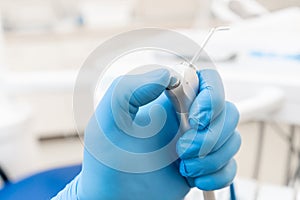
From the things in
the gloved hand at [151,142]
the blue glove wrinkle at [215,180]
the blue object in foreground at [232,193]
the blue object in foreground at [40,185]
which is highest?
the gloved hand at [151,142]

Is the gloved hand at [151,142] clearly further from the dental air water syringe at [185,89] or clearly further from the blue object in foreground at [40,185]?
the blue object in foreground at [40,185]

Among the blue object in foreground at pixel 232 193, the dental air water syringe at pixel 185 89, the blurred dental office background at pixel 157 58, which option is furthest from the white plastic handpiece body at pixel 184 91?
the blue object in foreground at pixel 232 193

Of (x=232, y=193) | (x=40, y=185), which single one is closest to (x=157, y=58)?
(x=232, y=193)

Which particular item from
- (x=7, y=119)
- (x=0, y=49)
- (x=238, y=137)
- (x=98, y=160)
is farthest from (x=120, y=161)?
(x=0, y=49)

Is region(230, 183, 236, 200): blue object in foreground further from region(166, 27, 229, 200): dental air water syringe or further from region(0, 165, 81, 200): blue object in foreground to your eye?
region(0, 165, 81, 200): blue object in foreground

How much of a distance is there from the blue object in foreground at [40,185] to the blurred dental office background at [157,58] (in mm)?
184

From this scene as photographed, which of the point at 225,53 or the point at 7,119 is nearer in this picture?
the point at 225,53

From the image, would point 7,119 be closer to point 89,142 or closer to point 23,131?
point 23,131

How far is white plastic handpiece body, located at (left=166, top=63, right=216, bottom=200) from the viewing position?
442mm

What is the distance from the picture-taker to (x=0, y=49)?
1339 mm

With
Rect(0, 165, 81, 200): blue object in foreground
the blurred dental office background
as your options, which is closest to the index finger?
the blurred dental office background

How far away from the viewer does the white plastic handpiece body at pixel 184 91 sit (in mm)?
442

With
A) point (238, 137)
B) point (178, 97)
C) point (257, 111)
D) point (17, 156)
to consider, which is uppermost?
point (178, 97)

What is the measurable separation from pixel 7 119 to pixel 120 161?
3.00 ft
